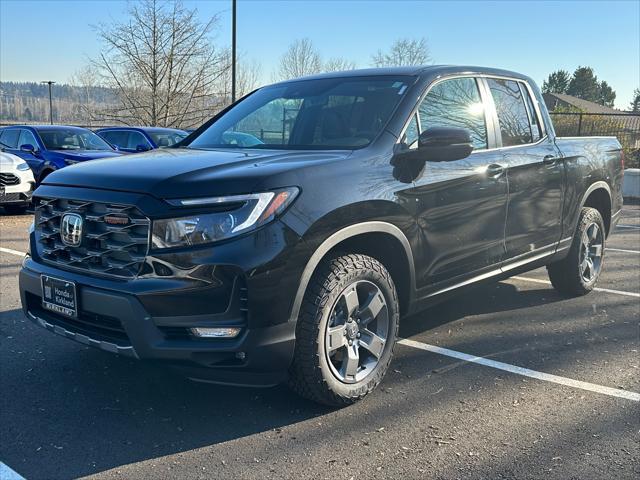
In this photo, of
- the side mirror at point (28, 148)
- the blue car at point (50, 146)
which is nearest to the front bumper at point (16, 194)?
the blue car at point (50, 146)

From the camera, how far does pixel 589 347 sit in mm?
4320

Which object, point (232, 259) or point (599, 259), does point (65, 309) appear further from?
point (599, 259)

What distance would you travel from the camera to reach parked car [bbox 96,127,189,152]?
44.7 ft

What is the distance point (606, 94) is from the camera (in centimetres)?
8325

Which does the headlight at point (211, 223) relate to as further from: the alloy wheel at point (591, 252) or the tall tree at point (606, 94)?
the tall tree at point (606, 94)

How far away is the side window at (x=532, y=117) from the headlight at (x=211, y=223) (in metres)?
3.02

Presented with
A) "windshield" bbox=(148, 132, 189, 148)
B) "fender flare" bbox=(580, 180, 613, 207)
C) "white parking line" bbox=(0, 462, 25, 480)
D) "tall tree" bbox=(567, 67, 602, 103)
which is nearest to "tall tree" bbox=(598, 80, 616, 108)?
"tall tree" bbox=(567, 67, 602, 103)

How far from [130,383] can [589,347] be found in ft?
10.4

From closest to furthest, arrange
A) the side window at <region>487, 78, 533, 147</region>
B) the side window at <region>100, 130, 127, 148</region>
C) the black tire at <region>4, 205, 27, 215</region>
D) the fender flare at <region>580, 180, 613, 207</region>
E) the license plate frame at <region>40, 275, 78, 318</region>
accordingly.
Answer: the license plate frame at <region>40, 275, 78, 318</region>
the side window at <region>487, 78, 533, 147</region>
the fender flare at <region>580, 180, 613, 207</region>
the black tire at <region>4, 205, 27, 215</region>
the side window at <region>100, 130, 127, 148</region>

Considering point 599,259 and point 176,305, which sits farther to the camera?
point 599,259

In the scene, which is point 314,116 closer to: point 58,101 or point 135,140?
point 135,140

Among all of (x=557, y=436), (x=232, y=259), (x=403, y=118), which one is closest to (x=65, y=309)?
(x=232, y=259)

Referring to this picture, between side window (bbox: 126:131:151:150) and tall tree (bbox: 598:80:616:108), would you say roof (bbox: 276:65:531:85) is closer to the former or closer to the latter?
side window (bbox: 126:131:151:150)

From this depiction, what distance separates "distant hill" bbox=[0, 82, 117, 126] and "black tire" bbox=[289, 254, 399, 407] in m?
26.4
